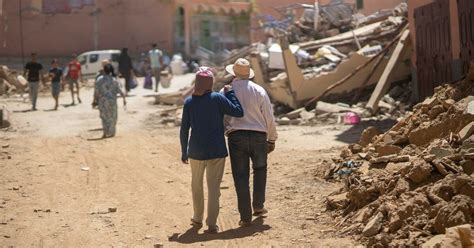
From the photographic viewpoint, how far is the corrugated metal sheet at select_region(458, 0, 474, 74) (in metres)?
10.7

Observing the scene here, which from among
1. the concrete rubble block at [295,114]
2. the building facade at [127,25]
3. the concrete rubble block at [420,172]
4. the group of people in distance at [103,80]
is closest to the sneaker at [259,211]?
the concrete rubble block at [420,172]

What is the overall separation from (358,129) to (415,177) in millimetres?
7893

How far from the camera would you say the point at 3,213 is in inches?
295

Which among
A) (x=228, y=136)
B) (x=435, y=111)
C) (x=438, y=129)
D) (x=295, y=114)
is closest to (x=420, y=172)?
(x=438, y=129)

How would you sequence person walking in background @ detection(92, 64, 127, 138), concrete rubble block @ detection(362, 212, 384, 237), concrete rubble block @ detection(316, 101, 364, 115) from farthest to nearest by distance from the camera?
concrete rubble block @ detection(316, 101, 364, 115), person walking in background @ detection(92, 64, 127, 138), concrete rubble block @ detection(362, 212, 384, 237)

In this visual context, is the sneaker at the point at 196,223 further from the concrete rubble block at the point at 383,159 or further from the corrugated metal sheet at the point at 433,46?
→ the corrugated metal sheet at the point at 433,46

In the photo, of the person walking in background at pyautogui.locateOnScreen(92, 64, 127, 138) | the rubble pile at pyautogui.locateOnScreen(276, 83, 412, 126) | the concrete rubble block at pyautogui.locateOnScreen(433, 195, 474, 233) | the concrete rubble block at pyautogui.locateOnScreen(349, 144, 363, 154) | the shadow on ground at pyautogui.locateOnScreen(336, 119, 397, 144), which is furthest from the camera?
the rubble pile at pyautogui.locateOnScreen(276, 83, 412, 126)

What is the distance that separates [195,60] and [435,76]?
26.6 meters

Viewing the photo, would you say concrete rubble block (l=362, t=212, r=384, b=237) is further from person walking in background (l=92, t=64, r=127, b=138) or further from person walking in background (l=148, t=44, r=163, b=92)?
person walking in background (l=148, t=44, r=163, b=92)

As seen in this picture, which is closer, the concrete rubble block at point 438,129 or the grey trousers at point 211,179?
the grey trousers at point 211,179

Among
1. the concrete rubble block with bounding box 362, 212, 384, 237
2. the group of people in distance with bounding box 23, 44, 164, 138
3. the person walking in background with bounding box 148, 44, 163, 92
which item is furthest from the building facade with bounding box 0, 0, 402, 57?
the concrete rubble block with bounding box 362, 212, 384, 237

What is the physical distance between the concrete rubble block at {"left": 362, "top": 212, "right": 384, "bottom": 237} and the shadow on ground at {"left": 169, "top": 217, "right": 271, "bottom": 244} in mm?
1132

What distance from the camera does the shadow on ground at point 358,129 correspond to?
491 inches

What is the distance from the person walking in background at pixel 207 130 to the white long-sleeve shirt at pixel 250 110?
128 millimetres
